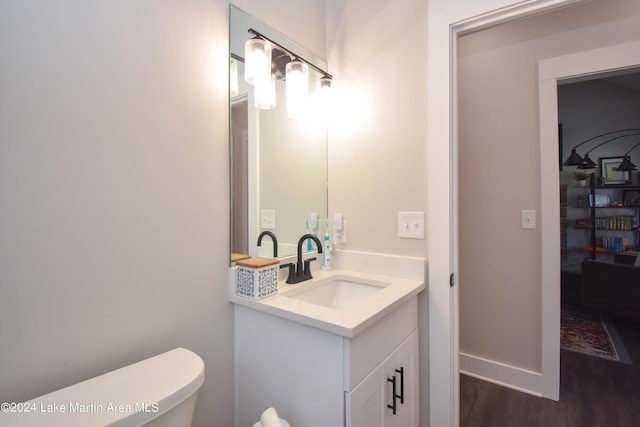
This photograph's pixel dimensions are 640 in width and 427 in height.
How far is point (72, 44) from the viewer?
2.50ft

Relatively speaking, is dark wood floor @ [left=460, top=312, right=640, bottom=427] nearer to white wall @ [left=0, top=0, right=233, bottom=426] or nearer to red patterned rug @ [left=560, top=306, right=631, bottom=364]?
red patterned rug @ [left=560, top=306, right=631, bottom=364]

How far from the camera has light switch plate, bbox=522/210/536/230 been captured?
195cm

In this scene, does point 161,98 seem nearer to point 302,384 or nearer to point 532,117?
point 302,384

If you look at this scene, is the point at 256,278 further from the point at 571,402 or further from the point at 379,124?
the point at 571,402

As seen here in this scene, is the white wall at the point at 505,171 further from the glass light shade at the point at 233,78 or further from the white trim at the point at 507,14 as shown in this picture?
the glass light shade at the point at 233,78

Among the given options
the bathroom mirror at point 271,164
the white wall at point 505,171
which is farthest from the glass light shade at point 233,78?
the white wall at point 505,171

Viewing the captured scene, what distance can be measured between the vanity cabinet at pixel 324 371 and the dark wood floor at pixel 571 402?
875 mm

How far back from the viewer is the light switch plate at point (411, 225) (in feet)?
4.36

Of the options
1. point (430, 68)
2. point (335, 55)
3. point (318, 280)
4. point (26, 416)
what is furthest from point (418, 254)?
point (26, 416)

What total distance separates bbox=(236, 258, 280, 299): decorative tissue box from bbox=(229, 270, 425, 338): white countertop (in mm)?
23

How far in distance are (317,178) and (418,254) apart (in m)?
0.64

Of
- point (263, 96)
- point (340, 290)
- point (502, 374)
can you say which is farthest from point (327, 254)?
point (502, 374)

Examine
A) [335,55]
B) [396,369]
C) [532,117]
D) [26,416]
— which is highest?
[335,55]

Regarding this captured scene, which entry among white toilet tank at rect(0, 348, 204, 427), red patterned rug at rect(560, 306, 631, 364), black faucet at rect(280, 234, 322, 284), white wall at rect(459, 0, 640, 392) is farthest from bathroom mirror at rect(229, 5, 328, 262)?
red patterned rug at rect(560, 306, 631, 364)
